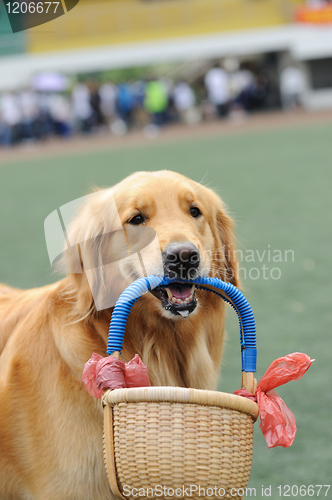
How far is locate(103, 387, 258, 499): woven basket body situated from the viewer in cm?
201

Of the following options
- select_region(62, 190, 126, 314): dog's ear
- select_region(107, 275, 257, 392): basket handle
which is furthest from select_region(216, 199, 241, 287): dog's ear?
select_region(62, 190, 126, 314): dog's ear

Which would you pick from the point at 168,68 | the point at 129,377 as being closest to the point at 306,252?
the point at 129,377

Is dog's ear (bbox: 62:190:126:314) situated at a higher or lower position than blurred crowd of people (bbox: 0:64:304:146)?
higher

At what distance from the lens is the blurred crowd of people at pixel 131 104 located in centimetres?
2578

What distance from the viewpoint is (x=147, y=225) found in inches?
107

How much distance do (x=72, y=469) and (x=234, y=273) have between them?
123 cm

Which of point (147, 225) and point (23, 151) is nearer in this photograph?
point (147, 225)

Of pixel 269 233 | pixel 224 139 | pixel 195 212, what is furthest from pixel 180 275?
pixel 224 139

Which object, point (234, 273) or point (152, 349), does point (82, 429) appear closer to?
point (152, 349)

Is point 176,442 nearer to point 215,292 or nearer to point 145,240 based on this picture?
point 215,292

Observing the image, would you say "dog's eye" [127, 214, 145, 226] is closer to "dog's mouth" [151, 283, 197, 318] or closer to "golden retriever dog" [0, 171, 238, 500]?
"golden retriever dog" [0, 171, 238, 500]

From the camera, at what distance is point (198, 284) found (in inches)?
101

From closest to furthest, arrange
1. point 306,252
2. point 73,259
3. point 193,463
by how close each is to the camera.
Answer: point 193,463 < point 73,259 < point 306,252

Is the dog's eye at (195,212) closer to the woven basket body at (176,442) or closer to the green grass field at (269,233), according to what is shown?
the green grass field at (269,233)
